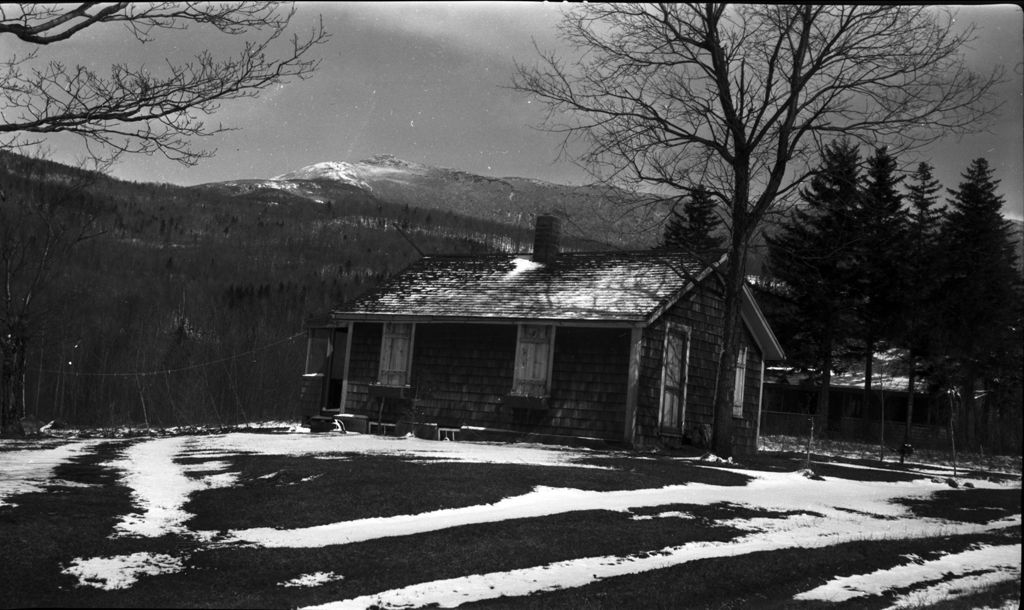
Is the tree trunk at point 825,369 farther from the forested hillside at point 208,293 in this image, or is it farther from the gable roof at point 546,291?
the forested hillside at point 208,293

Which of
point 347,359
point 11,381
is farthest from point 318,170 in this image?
point 11,381

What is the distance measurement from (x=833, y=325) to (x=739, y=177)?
20.1 m

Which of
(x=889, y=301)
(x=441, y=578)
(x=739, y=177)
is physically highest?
(x=739, y=177)

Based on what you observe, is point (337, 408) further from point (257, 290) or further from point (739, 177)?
point (257, 290)

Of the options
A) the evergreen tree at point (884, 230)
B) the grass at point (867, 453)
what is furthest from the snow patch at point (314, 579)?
the evergreen tree at point (884, 230)

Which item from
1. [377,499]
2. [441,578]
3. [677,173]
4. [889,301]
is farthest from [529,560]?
[889,301]

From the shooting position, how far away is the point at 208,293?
71.8 meters

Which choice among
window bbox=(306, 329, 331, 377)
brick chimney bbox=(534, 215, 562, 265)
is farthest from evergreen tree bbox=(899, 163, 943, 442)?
window bbox=(306, 329, 331, 377)

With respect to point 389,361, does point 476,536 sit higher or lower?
lower

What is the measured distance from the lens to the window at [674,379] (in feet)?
74.7

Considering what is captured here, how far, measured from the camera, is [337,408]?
28.6 meters

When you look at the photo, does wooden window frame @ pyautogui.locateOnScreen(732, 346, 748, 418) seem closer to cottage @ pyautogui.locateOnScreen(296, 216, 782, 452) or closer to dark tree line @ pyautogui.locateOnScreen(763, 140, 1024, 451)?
cottage @ pyautogui.locateOnScreen(296, 216, 782, 452)

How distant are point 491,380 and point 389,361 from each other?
10.6 ft

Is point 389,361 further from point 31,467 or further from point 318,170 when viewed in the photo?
point 31,467
